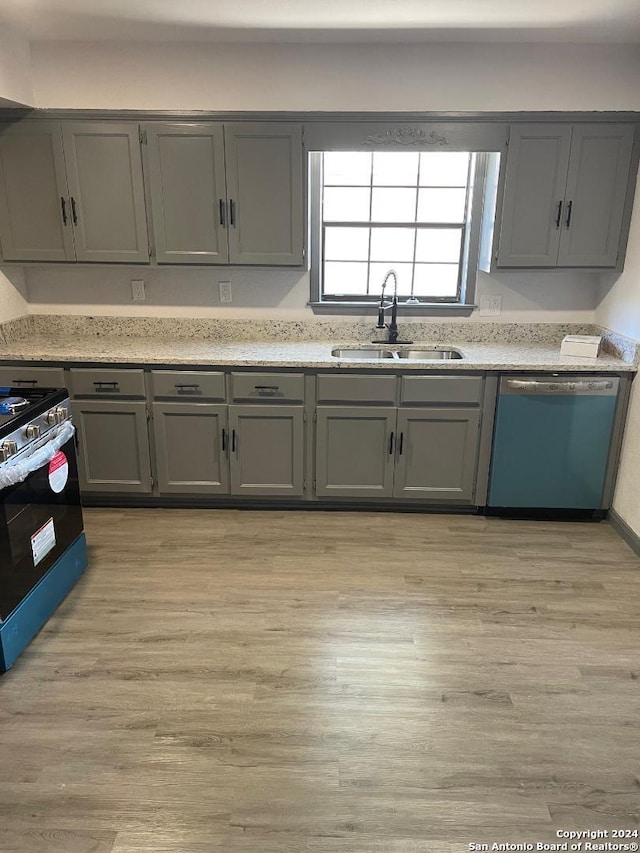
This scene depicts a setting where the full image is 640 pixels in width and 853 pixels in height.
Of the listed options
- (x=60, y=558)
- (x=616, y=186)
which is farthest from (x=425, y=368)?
(x=60, y=558)

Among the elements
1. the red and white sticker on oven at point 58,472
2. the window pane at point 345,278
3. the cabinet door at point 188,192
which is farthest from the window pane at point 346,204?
the red and white sticker on oven at point 58,472

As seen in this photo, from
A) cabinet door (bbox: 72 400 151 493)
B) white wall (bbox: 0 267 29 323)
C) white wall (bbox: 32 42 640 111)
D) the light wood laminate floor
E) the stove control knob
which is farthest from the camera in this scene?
white wall (bbox: 0 267 29 323)

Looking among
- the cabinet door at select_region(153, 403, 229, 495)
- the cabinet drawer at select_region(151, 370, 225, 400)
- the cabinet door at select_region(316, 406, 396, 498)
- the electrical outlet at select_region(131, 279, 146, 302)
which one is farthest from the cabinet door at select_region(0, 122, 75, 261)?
the cabinet door at select_region(316, 406, 396, 498)

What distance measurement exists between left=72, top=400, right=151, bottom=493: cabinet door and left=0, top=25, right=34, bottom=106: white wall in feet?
5.31

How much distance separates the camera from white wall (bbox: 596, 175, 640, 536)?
3.22 meters

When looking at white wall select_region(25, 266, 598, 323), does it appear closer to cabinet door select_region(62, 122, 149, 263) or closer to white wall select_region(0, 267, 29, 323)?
white wall select_region(0, 267, 29, 323)

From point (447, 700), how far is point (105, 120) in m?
3.25

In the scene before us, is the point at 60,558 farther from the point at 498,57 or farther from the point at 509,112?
the point at 498,57

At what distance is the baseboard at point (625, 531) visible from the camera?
318cm

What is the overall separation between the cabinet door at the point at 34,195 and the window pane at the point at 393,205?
179 cm

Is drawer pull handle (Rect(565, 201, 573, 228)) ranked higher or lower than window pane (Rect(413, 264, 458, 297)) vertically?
higher

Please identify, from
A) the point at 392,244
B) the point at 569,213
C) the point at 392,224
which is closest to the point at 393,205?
the point at 392,224

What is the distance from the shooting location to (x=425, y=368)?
328cm

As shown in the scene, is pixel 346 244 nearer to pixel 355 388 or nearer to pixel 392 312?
pixel 392 312
